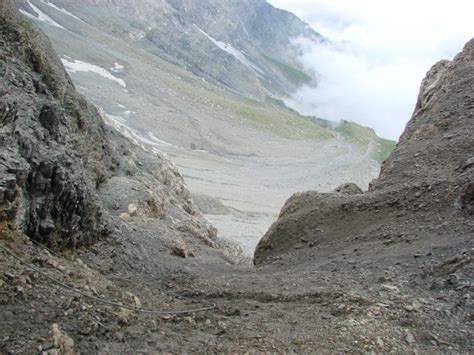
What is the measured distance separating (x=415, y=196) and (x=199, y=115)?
103 meters

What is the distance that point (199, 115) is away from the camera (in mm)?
119125

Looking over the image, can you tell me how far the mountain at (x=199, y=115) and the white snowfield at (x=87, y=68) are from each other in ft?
0.97

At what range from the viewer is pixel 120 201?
74.2 feet

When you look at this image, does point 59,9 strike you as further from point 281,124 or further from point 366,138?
point 366,138

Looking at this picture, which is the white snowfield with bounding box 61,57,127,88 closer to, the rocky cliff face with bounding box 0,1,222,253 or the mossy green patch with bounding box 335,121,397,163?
the mossy green patch with bounding box 335,121,397,163

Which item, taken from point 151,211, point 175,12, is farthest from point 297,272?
point 175,12

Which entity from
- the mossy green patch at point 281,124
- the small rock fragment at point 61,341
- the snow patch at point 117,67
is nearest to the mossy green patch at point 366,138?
the mossy green patch at point 281,124

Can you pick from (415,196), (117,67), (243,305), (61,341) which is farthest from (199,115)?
(61,341)

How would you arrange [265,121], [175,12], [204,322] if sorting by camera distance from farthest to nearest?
1. [175,12]
2. [265,121]
3. [204,322]

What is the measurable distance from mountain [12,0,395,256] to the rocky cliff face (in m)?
25.4

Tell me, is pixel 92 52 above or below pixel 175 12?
below

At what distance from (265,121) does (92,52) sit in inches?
1874

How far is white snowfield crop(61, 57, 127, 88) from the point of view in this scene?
362 feet

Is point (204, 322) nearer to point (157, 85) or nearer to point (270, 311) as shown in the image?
point (270, 311)
